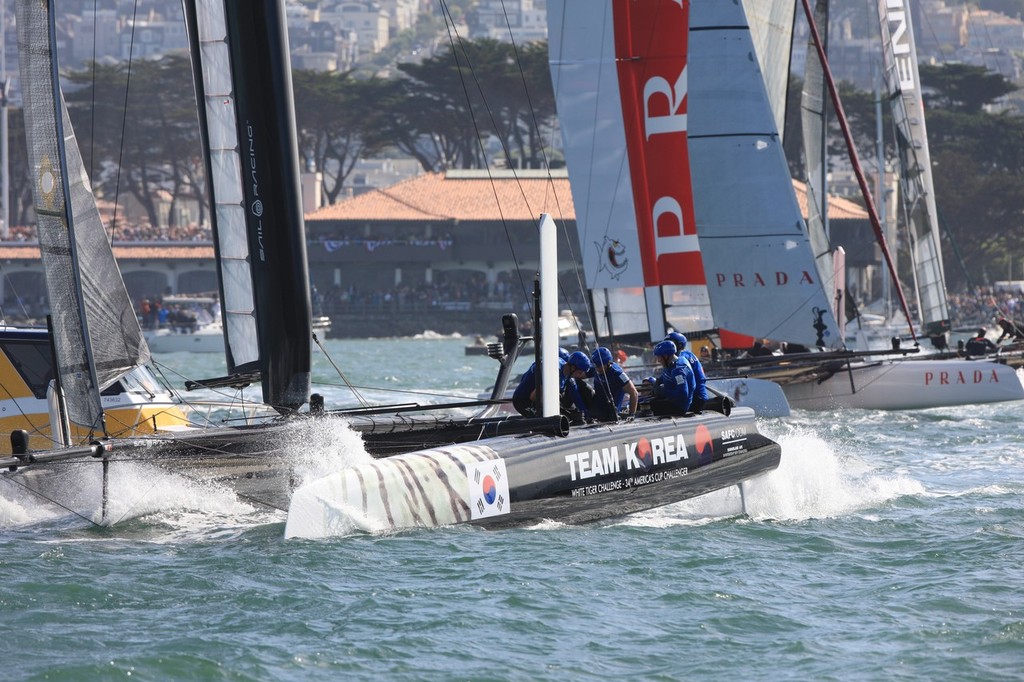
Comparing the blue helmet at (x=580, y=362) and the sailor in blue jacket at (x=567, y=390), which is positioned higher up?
the blue helmet at (x=580, y=362)

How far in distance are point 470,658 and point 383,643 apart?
0.47 m

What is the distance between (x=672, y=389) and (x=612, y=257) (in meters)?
7.80

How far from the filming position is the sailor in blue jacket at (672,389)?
12172 mm

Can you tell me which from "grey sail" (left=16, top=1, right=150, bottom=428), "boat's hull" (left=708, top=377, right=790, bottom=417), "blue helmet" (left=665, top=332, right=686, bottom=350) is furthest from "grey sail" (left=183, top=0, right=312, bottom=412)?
"boat's hull" (left=708, top=377, right=790, bottom=417)

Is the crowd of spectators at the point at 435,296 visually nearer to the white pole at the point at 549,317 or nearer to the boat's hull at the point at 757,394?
the boat's hull at the point at 757,394

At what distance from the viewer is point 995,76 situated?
6588cm

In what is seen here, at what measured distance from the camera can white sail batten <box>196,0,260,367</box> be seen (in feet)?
39.0

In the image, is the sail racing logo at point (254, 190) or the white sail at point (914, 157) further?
the white sail at point (914, 157)

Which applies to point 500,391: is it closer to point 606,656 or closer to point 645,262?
point 606,656

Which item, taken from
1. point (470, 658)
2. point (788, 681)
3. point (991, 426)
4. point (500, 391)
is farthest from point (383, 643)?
point (991, 426)

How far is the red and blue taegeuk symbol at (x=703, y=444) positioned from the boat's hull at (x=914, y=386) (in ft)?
A: 32.8

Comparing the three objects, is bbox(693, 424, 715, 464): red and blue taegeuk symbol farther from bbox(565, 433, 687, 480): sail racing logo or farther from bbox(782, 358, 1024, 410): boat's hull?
bbox(782, 358, 1024, 410): boat's hull

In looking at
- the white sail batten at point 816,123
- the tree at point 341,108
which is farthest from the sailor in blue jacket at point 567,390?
the tree at point 341,108

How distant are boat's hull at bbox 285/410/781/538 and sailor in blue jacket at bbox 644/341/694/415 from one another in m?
0.18
